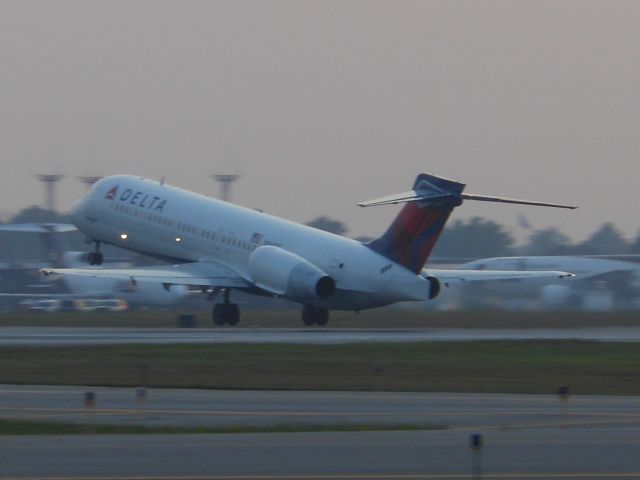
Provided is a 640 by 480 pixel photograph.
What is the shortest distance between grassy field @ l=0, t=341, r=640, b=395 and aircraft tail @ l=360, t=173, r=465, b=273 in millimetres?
9566

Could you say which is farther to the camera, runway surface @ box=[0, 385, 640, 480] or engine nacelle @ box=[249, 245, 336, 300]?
engine nacelle @ box=[249, 245, 336, 300]

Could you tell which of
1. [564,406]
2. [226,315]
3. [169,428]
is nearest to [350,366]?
[564,406]

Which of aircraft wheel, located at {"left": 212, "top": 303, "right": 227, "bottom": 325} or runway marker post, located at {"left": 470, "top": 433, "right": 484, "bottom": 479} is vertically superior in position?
aircraft wheel, located at {"left": 212, "top": 303, "right": 227, "bottom": 325}

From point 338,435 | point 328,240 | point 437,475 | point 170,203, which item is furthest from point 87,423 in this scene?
point 170,203

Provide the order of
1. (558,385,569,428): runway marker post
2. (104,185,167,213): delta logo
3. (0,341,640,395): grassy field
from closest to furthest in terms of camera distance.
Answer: (558,385,569,428): runway marker post, (0,341,640,395): grassy field, (104,185,167,213): delta logo

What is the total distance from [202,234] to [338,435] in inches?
1461

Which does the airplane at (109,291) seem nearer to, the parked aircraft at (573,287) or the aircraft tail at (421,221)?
the parked aircraft at (573,287)

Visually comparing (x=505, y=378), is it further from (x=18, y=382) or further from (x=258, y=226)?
(x=258, y=226)

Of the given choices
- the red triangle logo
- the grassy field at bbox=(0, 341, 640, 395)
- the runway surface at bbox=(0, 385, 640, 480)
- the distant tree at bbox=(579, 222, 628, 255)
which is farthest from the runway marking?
the distant tree at bbox=(579, 222, 628, 255)

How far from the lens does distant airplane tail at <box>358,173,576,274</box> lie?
48.0 m

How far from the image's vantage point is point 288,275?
51.4 m

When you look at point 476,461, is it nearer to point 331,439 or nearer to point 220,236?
point 331,439

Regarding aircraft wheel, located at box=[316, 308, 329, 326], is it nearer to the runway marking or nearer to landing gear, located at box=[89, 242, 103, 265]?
landing gear, located at box=[89, 242, 103, 265]

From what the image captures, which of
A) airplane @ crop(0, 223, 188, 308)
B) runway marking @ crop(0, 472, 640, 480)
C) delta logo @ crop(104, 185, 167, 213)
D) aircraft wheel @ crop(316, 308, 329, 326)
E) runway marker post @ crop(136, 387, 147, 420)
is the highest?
delta logo @ crop(104, 185, 167, 213)
